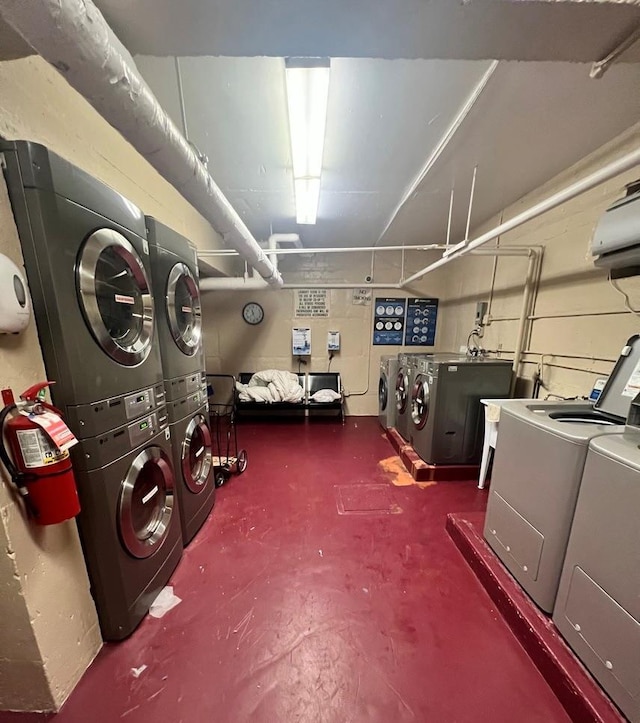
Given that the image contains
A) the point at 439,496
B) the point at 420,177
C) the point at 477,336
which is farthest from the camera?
the point at 477,336

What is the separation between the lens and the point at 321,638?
1259 mm

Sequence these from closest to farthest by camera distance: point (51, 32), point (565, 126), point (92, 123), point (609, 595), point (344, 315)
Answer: point (51, 32)
point (609, 595)
point (92, 123)
point (565, 126)
point (344, 315)

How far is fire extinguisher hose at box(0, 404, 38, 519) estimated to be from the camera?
32.4 inches

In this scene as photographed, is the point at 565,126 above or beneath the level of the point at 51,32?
above

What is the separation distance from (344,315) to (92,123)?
11.2 feet

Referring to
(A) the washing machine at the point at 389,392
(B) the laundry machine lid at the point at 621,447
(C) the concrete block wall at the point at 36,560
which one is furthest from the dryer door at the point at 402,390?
(C) the concrete block wall at the point at 36,560

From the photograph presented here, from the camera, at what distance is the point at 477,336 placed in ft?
11.1

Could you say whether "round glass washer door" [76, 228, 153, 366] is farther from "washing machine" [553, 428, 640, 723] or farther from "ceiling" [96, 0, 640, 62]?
"washing machine" [553, 428, 640, 723]

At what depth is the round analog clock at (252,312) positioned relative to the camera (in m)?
4.33

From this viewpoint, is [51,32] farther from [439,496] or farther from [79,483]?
[439,496]

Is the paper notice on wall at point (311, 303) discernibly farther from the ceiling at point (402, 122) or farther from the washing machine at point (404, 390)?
the ceiling at point (402, 122)

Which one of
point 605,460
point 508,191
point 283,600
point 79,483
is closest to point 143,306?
point 79,483

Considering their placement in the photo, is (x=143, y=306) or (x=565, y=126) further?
(x=565, y=126)

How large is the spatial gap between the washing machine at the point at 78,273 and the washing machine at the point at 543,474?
183 cm
